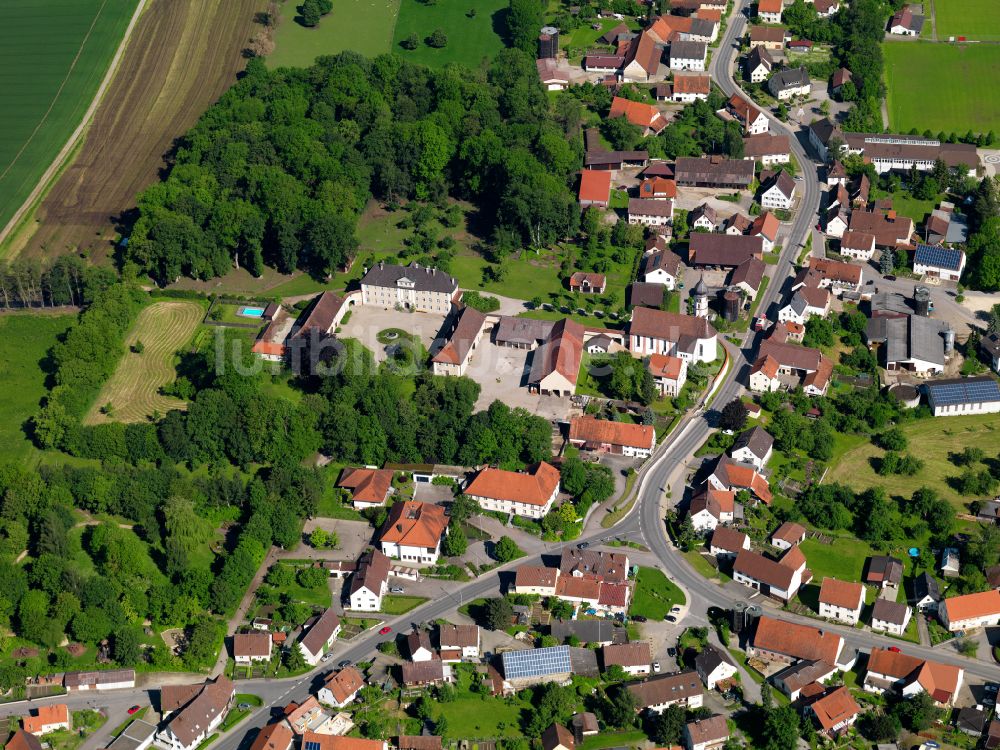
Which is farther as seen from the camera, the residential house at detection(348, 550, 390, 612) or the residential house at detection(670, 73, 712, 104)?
the residential house at detection(670, 73, 712, 104)

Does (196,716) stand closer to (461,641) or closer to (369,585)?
(369,585)

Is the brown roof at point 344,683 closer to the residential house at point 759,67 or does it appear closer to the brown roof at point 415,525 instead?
the brown roof at point 415,525

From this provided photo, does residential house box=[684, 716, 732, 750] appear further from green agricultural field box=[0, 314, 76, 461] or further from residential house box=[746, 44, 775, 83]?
residential house box=[746, 44, 775, 83]

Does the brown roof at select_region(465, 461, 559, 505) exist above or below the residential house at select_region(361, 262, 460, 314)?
below

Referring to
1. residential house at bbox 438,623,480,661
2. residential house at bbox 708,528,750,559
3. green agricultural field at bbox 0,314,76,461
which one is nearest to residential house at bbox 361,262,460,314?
green agricultural field at bbox 0,314,76,461

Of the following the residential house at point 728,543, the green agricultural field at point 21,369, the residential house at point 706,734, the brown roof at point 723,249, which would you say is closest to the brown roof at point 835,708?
the residential house at point 706,734

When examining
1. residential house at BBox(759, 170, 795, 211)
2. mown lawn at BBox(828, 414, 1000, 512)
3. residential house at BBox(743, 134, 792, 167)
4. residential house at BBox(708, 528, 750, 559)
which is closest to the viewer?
residential house at BBox(708, 528, 750, 559)
